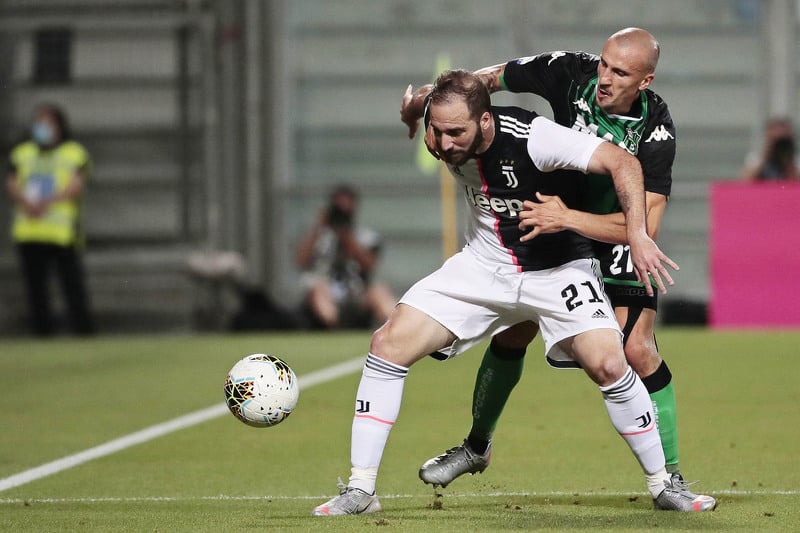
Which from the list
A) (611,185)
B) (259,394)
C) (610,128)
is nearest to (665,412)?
(611,185)

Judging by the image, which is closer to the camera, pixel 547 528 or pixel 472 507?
pixel 547 528

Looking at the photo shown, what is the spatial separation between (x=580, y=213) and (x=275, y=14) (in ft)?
44.4

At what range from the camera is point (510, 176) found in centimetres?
571

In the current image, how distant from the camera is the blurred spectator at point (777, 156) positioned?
1500cm

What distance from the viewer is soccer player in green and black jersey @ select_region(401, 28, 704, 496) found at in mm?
6004

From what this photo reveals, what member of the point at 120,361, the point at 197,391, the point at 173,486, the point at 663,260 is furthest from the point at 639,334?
the point at 120,361

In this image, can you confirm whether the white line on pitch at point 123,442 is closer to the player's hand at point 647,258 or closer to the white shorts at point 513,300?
the white shorts at point 513,300

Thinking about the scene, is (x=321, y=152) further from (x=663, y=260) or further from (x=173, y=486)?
(x=663, y=260)

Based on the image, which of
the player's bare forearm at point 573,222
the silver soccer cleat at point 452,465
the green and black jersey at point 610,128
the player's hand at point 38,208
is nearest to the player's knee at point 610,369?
the player's bare forearm at point 573,222

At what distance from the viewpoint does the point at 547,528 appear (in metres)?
5.35

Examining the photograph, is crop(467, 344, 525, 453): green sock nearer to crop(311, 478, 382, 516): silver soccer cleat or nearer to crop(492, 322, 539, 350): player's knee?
crop(492, 322, 539, 350): player's knee

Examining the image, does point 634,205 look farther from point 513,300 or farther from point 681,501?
point 681,501

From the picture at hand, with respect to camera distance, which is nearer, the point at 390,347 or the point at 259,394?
the point at 390,347

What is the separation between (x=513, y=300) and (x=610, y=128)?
2.80 feet
